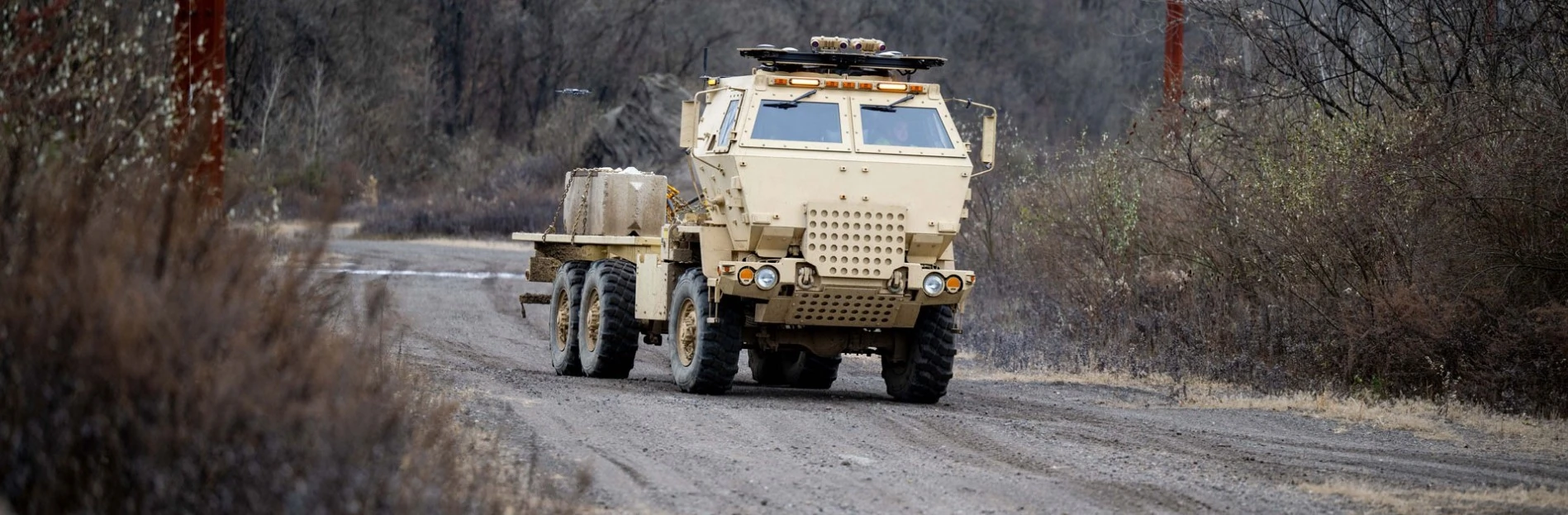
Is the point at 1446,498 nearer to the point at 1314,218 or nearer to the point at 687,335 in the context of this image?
the point at 687,335

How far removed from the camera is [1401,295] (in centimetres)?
1368

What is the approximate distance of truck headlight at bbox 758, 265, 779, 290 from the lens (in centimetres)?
1227

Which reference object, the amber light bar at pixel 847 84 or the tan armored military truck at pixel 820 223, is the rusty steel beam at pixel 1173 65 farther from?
the tan armored military truck at pixel 820 223

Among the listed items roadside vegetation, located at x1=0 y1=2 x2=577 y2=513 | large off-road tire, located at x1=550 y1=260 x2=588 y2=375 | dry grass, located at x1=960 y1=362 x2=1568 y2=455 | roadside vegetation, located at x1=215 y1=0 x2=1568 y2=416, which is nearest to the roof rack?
large off-road tire, located at x1=550 y1=260 x2=588 y2=375

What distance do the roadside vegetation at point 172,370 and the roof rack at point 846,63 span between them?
6.15m

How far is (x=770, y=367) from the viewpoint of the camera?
15.3 meters

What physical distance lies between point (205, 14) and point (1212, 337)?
30.0ft

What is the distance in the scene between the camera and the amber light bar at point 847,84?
43.2 ft

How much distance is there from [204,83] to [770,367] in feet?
22.2

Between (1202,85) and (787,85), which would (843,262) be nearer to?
(787,85)

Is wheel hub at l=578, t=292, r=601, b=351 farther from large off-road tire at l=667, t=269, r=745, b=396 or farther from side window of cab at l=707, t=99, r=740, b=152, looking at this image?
side window of cab at l=707, t=99, r=740, b=152

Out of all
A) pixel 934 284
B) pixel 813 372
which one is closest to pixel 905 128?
pixel 934 284

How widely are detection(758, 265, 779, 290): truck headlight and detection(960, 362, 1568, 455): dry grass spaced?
3.36 meters

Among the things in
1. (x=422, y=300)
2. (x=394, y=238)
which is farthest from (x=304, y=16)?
(x=422, y=300)
